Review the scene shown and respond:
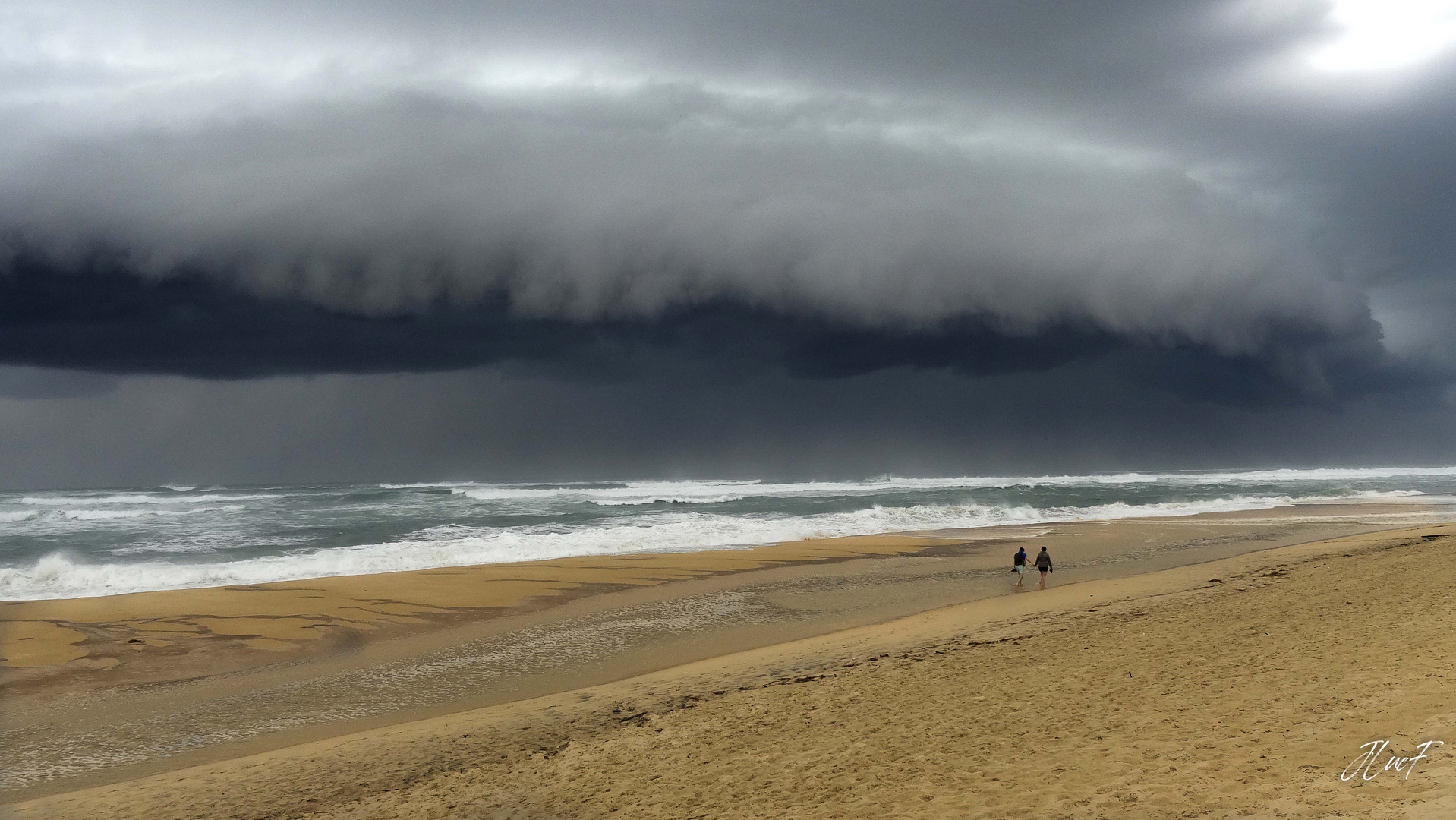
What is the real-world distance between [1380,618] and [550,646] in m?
11.8

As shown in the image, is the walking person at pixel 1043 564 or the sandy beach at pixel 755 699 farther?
the walking person at pixel 1043 564

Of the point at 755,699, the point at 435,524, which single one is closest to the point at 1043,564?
the point at 755,699

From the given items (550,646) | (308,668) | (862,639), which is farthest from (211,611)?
(862,639)

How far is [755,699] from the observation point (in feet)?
30.4

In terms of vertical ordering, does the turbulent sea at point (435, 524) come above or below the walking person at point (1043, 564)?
below

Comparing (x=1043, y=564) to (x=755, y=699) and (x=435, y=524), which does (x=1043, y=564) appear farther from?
(x=435, y=524)

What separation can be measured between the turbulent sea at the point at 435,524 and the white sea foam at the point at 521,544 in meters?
0.07

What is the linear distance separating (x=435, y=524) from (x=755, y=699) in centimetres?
3195

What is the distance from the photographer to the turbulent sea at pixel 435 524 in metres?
22.7
